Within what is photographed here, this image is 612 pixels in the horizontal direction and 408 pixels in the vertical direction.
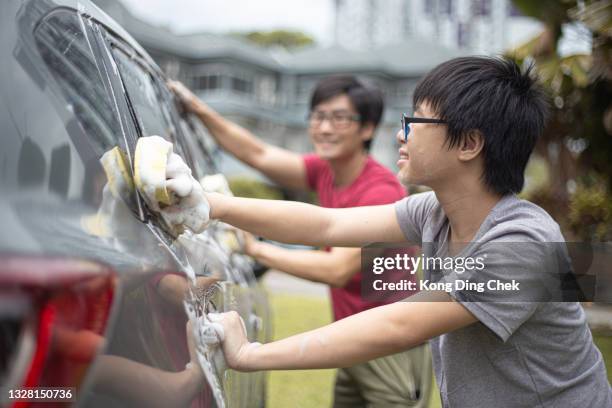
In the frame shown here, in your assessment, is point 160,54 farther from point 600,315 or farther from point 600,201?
point 600,315

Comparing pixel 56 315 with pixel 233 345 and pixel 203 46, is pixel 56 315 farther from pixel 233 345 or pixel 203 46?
pixel 203 46

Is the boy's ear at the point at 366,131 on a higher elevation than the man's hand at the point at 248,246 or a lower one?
higher


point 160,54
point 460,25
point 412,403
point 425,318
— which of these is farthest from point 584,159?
point 460,25

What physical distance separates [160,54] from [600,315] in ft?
104

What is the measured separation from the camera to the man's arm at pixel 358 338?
4.64ft

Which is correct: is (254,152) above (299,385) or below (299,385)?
above

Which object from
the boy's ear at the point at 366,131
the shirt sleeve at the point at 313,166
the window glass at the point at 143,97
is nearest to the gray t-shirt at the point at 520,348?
the window glass at the point at 143,97

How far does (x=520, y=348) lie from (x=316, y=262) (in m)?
1.17

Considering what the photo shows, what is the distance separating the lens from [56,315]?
0.83 m

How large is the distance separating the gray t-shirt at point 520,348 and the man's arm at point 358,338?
50 mm

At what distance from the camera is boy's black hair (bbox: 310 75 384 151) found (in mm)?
3170

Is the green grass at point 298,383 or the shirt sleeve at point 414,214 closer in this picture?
the shirt sleeve at point 414,214

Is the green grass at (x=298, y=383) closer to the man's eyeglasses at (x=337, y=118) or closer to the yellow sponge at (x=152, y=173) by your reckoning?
the man's eyeglasses at (x=337, y=118)

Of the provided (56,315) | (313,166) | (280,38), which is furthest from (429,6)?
(56,315)
